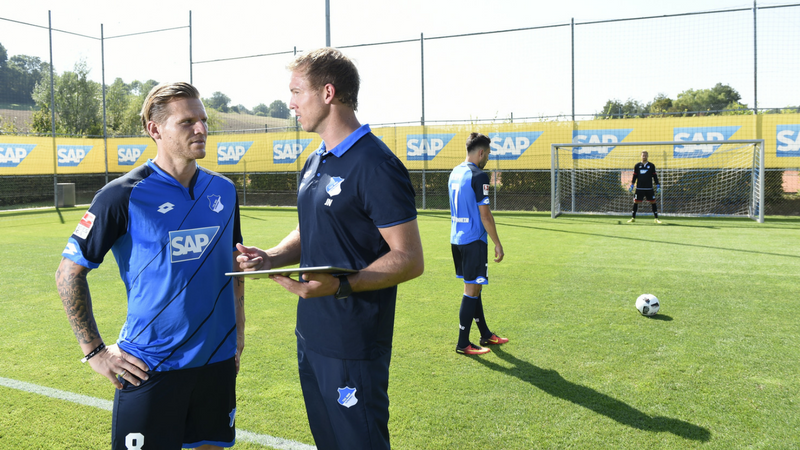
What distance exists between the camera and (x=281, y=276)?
1968 mm

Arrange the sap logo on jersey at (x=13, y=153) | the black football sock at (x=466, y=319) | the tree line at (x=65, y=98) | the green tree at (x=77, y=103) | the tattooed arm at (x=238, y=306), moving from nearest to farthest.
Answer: the tattooed arm at (x=238, y=306), the black football sock at (x=466, y=319), the sap logo on jersey at (x=13, y=153), the tree line at (x=65, y=98), the green tree at (x=77, y=103)

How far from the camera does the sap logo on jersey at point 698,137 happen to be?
16781 mm

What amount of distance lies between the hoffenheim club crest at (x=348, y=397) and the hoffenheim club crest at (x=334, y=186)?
0.79 metres

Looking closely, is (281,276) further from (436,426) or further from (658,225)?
(658,225)

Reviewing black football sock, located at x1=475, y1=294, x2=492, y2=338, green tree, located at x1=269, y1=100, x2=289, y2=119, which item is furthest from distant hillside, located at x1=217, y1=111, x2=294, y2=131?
black football sock, located at x1=475, y1=294, x2=492, y2=338

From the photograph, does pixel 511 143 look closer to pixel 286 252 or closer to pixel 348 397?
pixel 286 252

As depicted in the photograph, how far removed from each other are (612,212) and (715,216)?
10.0 ft

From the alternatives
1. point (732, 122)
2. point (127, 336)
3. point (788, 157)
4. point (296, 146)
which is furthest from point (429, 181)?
point (127, 336)

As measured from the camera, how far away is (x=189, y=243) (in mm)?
2377

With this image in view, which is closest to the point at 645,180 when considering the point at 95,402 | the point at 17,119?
the point at 95,402

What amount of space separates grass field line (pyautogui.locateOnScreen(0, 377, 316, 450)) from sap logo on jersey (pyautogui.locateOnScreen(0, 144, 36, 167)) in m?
20.1

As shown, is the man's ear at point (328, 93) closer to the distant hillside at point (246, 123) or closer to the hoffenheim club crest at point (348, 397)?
the hoffenheim club crest at point (348, 397)

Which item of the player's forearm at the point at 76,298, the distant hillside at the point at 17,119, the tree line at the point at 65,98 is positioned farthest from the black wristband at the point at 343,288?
the distant hillside at the point at 17,119

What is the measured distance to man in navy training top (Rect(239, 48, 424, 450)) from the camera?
2047 millimetres
